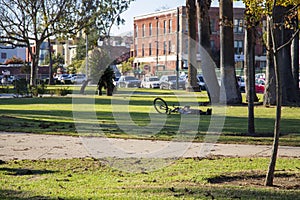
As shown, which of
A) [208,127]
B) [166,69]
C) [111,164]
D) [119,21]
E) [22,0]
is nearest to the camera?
[111,164]

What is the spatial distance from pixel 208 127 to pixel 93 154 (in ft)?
24.8

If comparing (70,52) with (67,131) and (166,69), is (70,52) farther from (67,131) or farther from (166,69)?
(67,131)

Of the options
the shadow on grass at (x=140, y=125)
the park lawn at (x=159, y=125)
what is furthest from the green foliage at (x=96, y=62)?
the shadow on grass at (x=140, y=125)

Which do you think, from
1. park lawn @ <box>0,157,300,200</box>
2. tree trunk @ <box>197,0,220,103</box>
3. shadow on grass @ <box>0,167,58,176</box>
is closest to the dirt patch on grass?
park lawn @ <box>0,157,300,200</box>

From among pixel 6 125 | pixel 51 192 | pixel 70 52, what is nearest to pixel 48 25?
pixel 6 125

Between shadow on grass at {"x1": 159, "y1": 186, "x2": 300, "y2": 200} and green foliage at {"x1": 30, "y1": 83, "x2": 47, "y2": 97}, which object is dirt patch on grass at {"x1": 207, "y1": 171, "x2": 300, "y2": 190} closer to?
shadow on grass at {"x1": 159, "y1": 186, "x2": 300, "y2": 200}

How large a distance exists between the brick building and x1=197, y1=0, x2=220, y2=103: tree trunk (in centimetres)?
4208

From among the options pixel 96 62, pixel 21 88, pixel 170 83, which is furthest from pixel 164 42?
pixel 21 88

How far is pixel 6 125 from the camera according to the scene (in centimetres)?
2139

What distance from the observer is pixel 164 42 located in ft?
277

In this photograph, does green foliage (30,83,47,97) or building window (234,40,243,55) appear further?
building window (234,40,243,55)

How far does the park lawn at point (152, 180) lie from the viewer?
919 cm

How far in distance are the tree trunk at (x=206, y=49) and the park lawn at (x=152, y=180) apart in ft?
72.1

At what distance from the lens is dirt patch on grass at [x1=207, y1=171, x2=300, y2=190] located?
10198 mm
